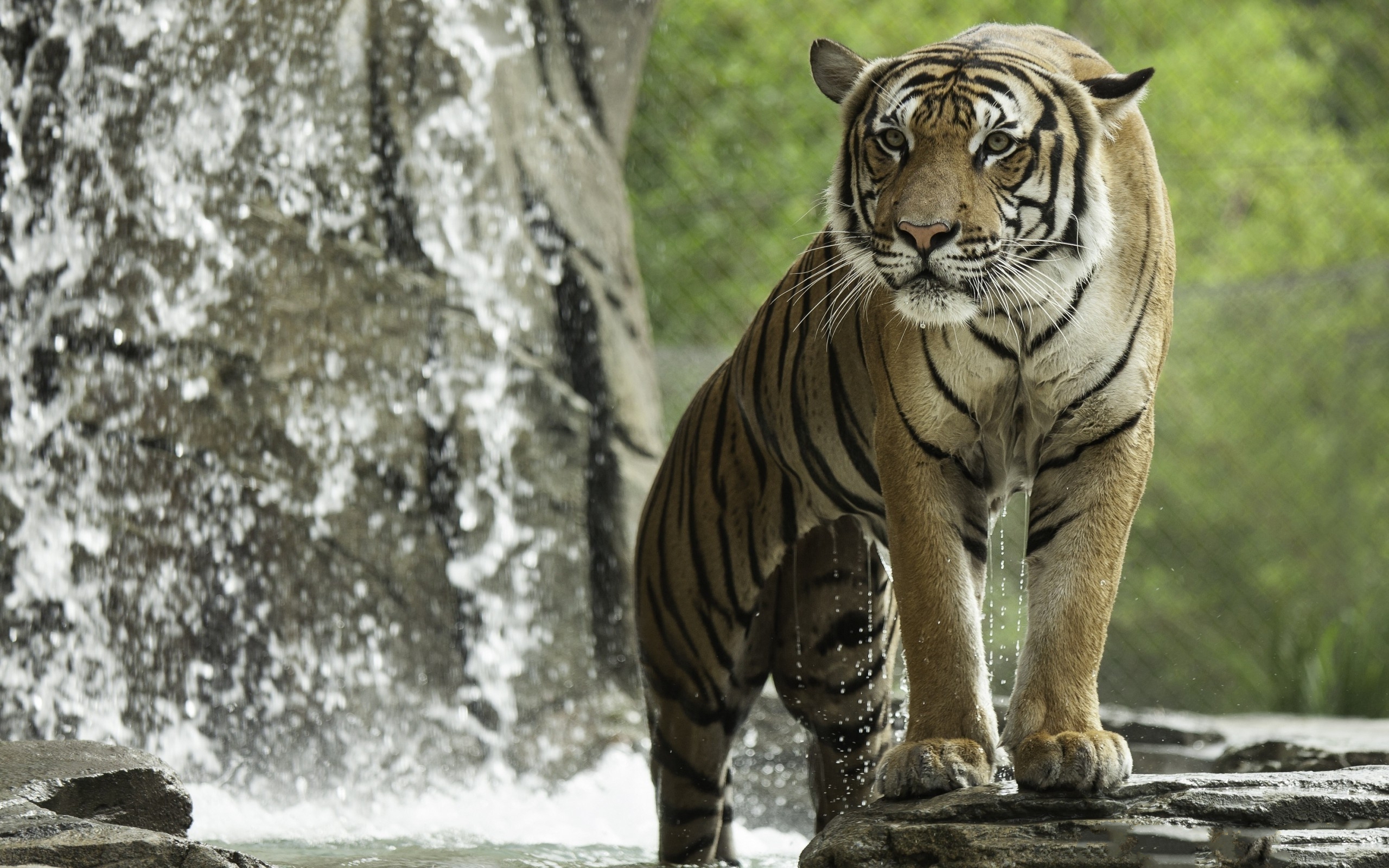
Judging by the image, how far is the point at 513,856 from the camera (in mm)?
2580

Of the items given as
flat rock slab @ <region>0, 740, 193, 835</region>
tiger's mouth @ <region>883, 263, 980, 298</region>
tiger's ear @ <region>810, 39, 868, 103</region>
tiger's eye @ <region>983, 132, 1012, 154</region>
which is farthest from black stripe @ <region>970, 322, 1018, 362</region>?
flat rock slab @ <region>0, 740, 193, 835</region>

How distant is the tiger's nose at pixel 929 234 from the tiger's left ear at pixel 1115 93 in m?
0.31

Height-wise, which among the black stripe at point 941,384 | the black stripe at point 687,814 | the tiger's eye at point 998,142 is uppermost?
the tiger's eye at point 998,142

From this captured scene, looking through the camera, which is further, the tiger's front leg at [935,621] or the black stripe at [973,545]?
the black stripe at [973,545]

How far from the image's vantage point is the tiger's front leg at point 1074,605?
5.36ft

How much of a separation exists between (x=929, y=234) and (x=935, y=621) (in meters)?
0.46

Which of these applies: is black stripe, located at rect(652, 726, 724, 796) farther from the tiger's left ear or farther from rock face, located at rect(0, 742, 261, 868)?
the tiger's left ear

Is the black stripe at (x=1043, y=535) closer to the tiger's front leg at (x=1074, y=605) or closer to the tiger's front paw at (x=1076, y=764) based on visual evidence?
the tiger's front leg at (x=1074, y=605)

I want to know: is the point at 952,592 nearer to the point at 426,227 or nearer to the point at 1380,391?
the point at 426,227

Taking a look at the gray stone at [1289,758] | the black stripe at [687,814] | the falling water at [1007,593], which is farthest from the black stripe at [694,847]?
the falling water at [1007,593]

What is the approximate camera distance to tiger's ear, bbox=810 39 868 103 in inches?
75.5

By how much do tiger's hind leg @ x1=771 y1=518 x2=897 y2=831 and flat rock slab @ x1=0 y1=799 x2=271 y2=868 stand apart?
1144 millimetres

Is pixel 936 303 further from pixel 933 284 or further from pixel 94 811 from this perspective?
pixel 94 811

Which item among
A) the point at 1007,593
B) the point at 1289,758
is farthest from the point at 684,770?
the point at 1007,593
